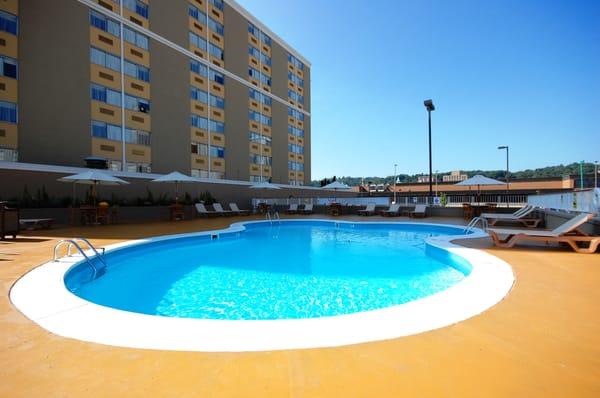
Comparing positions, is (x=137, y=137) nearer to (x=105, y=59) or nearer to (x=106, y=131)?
(x=106, y=131)

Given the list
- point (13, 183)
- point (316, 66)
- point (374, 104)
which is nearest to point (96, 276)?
point (13, 183)

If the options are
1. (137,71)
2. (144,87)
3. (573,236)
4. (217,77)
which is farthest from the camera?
(217,77)

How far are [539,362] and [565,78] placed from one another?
Result: 18.0 m

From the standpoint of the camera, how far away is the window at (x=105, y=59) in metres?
16.4

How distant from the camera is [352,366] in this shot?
6.83 feet

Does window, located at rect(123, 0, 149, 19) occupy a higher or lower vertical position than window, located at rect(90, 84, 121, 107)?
higher

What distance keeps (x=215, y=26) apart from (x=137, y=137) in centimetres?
1275

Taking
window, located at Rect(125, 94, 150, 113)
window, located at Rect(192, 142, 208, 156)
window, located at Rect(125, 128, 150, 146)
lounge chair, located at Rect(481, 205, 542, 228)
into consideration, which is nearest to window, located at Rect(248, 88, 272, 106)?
window, located at Rect(192, 142, 208, 156)

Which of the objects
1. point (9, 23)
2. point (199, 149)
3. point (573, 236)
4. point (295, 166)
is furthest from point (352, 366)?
point (295, 166)

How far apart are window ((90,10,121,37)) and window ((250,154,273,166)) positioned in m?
14.2

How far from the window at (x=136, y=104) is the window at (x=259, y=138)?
1069 cm

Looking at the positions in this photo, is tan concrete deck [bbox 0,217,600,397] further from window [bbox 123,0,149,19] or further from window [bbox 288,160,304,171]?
window [bbox 288,160,304,171]

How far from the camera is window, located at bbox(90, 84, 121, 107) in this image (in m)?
16.4

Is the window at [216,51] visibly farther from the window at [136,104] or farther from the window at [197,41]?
the window at [136,104]
